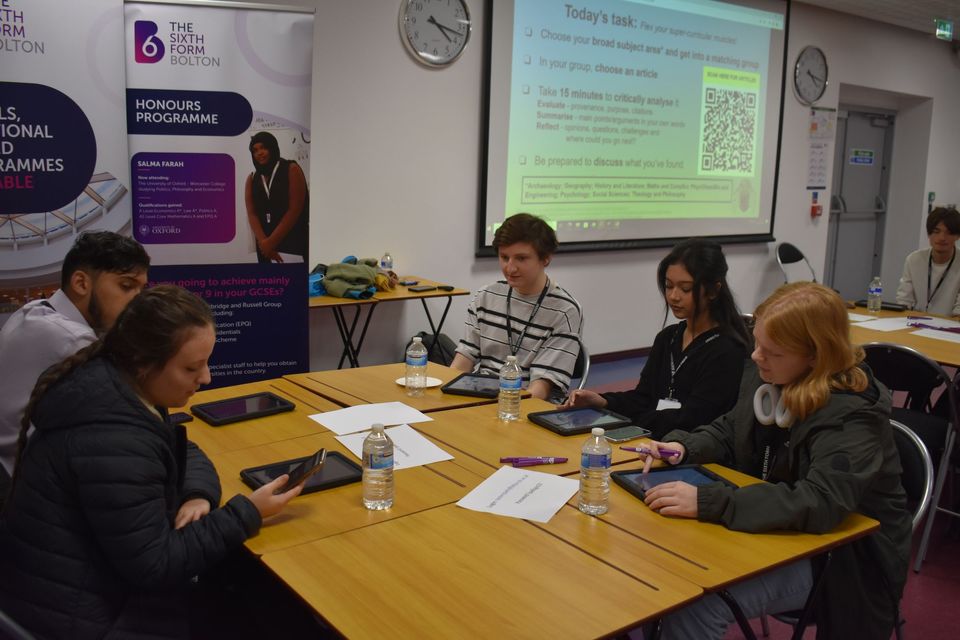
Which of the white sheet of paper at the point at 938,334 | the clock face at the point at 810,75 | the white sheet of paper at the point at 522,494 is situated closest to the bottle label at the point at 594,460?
the white sheet of paper at the point at 522,494

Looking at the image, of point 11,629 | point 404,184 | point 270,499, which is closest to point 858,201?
point 404,184

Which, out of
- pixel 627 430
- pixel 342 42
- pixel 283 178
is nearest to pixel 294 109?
pixel 283 178

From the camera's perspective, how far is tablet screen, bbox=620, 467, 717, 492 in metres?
1.89

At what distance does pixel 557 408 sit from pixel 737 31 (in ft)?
17.6

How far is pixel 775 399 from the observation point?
6.34 feet

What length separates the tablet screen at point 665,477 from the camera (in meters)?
1.89

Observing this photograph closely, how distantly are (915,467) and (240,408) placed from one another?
195cm

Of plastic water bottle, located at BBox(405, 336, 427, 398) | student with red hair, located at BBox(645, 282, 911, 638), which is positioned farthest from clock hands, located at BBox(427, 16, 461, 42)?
student with red hair, located at BBox(645, 282, 911, 638)

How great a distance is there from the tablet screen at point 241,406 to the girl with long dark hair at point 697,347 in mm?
980

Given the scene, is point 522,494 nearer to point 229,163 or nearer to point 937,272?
point 229,163

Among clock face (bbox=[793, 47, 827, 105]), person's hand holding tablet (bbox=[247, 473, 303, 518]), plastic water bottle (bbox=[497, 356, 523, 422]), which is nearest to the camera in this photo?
person's hand holding tablet (bbox=[247, 473, 303, 518])

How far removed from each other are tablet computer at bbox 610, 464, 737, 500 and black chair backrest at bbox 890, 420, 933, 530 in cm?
51

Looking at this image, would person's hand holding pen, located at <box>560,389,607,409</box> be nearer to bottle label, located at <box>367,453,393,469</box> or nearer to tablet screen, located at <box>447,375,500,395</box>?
tablet screen, located at <box>447,375,500,395</box>

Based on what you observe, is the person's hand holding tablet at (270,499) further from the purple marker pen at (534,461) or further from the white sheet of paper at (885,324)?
the white sheet of paper at (885,324)
